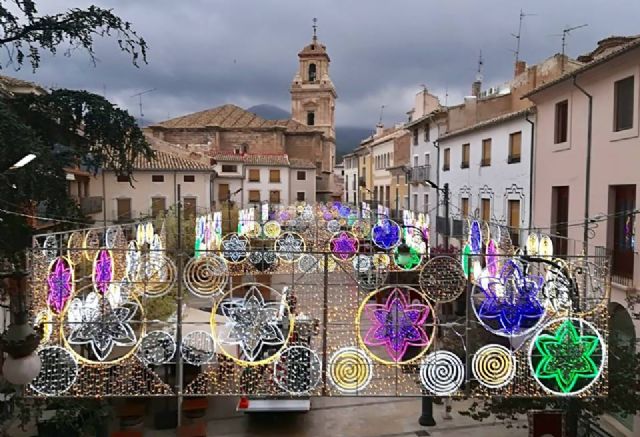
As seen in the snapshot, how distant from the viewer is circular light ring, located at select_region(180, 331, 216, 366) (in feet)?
21.7

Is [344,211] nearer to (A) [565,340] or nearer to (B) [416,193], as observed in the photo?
(B) [416,193]

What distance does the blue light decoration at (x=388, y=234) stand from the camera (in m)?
18.9

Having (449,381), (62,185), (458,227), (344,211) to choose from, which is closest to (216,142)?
(344,211)

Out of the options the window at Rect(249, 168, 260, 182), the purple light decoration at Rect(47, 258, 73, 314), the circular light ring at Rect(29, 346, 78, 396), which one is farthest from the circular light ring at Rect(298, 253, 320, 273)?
the window at Rect(249, 168, 260, 182)

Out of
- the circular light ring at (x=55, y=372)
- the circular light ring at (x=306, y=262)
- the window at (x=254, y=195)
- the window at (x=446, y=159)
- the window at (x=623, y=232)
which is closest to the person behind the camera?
the circular light ring at (x=55, y=372)

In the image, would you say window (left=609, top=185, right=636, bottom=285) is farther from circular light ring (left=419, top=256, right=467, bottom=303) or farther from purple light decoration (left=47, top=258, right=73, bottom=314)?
purple light decoration (left=47, top=258, right=73, bottom=314)

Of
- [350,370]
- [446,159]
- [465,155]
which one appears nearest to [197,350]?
[350,370]

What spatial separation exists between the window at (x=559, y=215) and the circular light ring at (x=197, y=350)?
10285mm

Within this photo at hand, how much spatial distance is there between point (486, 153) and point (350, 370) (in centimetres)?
1576

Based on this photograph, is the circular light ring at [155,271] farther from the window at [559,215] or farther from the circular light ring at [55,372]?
the window at [559,215]

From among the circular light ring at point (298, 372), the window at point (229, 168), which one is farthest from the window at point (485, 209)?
the window at point (229, 168)

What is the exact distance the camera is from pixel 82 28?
10180mm

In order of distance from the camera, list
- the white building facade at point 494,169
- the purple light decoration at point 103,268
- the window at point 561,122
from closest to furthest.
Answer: the purple light decoration at point 103,268 < the window at point 561,122 < the white building facade at point 494,169

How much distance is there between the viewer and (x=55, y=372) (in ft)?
21.4
